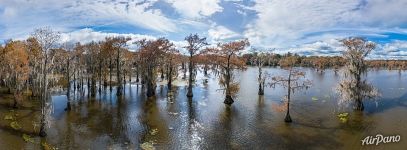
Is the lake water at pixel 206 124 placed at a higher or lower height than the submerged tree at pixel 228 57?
lower

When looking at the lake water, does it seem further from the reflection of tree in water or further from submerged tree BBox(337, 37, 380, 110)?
submerged tree BBox(337, 37, 380, 110)

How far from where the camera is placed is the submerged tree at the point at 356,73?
52.2 meters

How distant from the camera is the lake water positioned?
3438 cm

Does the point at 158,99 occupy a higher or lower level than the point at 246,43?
lower

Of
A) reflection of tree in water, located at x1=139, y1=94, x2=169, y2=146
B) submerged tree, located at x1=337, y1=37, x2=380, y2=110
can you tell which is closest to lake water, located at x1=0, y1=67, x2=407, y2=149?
reflection of tree in water, located at x1=139, y1=94, x2=169, y2=146

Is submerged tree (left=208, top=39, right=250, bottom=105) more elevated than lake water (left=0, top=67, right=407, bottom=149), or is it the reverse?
submerged tree (left=208, top=39, right=250, bottom=105)

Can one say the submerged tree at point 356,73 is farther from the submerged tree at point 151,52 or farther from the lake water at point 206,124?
the submerged tree at point 151,52

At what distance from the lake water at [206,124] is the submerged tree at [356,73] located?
239cm

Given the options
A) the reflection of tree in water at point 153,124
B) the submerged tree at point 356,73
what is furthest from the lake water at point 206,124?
the submerged tree at point 356,73

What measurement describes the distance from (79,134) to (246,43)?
112 ft

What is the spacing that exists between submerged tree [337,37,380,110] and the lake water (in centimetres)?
239

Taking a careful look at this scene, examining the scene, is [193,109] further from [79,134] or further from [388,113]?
[388,113]

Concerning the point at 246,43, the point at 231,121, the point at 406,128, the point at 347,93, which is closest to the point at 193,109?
the point at 231,121

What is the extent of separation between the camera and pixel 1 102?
2200 inches
